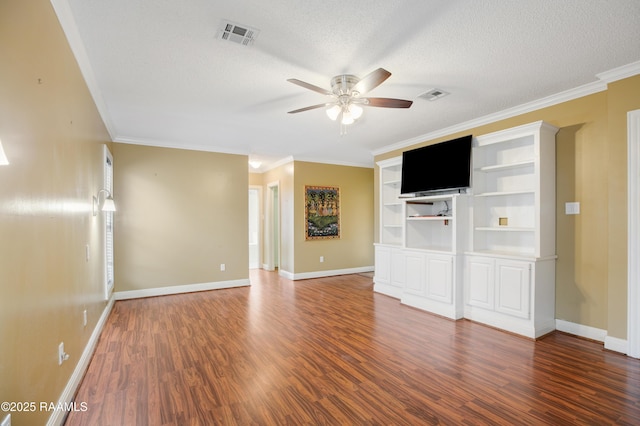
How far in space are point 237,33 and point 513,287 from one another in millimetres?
3780

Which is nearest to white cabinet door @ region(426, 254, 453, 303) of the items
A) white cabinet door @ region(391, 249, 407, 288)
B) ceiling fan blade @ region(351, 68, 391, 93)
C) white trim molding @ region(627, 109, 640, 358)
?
white cabinet door @ region(391, 249, 407, 288)

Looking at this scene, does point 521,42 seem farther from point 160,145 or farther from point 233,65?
point 160,145

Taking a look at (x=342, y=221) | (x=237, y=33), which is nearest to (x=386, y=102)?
(x=237, y=33)

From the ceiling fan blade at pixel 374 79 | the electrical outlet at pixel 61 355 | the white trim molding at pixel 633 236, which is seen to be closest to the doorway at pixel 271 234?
the ceiling fan blade at pixel 374 79

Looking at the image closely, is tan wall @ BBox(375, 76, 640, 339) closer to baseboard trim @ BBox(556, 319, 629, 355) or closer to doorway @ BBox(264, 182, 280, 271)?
baseboard trim @ BBox(556, 319, 629, 355)

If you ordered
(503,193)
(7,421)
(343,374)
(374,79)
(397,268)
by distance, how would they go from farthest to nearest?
1. (397,268)
2. (503,193)
3. (343,374)
4. (374,79)
5. (7,421)

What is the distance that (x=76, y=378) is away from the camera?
237cm

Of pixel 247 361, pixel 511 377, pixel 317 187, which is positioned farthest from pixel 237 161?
pixel 511 377

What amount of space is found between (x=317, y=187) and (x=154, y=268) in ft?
11.8

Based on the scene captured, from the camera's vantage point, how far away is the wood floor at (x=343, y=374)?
2.07 m

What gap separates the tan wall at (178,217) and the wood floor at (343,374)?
4.12ft

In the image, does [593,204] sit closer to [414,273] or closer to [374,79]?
[414,273]

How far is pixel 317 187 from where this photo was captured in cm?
692

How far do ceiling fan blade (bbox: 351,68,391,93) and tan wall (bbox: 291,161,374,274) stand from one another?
428 centimetres
